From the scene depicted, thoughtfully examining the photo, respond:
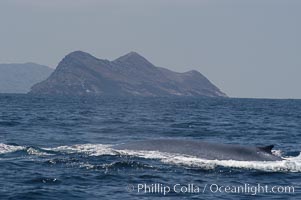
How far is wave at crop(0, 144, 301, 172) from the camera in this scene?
1991 cm

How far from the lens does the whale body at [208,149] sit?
69.5ft

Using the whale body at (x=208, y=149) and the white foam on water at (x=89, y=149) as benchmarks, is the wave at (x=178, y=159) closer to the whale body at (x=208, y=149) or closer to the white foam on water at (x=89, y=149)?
the white foam on water at (x=89, y=149)

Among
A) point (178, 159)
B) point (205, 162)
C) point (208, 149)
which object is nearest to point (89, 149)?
point (178, 159)

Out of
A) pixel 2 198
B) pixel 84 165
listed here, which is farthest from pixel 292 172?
pixel 2 198

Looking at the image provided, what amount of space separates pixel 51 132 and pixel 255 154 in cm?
1646

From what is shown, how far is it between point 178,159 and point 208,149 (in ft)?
5.58

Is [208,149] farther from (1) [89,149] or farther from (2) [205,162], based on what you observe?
(1) [89,149]

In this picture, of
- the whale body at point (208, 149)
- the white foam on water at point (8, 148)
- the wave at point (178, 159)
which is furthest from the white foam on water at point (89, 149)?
the white foam on water at point (8, 148)

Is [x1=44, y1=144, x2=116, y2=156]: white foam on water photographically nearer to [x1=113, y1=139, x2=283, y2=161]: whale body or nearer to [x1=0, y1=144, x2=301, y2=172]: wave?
[x1=0, y1=144, x2=301, y2=172]: wave

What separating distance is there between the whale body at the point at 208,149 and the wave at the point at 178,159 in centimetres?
40

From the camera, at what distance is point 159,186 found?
52.7 feet

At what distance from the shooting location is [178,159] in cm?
2098

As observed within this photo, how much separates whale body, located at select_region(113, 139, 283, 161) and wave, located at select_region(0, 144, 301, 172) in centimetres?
40

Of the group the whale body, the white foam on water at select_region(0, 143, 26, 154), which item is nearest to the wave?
the white foam on water at select_region(0, 143, 26, 154)
